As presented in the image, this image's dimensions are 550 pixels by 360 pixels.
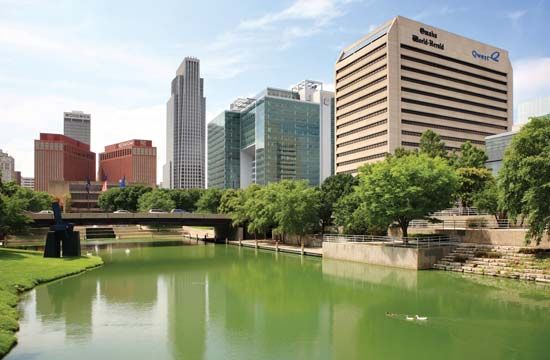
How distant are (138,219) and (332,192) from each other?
3294 cm

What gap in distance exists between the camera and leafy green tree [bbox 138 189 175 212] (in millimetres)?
115500

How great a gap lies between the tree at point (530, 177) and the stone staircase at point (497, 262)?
2293mm

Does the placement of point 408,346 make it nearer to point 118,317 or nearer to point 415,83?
point 118,317

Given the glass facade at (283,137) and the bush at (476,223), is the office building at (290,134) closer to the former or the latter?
the glass facade at (283,137)

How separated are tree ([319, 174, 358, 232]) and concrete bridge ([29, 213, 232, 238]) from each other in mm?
24421

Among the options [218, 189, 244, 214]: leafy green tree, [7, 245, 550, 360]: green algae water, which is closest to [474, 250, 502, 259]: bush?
[7, 245, 550, 360]: green algae water

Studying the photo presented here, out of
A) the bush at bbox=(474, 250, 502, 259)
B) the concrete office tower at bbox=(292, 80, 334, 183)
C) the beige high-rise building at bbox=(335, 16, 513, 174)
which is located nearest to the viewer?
the bush at bbox=(474, 250, 502, 259)

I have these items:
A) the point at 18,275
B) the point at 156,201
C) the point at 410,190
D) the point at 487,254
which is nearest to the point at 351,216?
the point at 410,190

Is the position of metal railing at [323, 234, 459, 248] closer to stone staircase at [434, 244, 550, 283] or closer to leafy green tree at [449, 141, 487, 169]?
stone staircase at [434, 244, 550, 283]

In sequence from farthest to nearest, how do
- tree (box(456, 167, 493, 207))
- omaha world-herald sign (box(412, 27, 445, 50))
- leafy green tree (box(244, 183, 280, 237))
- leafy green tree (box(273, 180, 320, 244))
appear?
omaha world-herald sign (box(412, 27, 445, 50))
leafy green tree (box(244, 183, 280, 237))
leafy green tree (box(273, 180, 320, 244))
tree (box(456, 167, 493, 207))

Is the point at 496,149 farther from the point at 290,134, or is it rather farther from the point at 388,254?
the point at 290,134

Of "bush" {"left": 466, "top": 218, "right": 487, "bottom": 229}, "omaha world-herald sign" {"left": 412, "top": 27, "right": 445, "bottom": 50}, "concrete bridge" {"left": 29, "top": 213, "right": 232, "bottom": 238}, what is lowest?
"concrete bridge" {"left": 29, "top": 213, "right": 232, "bottom": 238}

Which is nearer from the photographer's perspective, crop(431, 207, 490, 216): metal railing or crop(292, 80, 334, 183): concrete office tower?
crop(431, 207, 490, 216): metal railing

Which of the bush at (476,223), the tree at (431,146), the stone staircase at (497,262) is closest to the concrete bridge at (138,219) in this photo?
the tree at (431,146)
